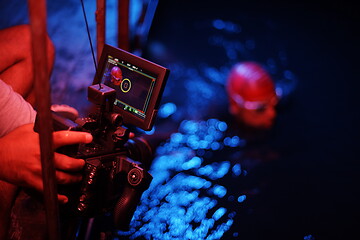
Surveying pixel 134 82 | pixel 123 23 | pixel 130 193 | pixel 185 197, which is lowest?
pixel 185 197

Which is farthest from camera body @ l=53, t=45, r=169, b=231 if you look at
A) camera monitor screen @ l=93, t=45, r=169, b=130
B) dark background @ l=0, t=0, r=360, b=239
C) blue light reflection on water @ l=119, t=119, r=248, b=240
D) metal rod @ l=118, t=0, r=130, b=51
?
metal rod @ l=118, t=0, r=130, b=51

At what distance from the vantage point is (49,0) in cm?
245

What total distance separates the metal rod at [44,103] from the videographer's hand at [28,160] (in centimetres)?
24

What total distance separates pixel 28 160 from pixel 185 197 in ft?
3.42

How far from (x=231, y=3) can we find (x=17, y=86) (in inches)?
108

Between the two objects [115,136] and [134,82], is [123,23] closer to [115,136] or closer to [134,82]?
[134,82]

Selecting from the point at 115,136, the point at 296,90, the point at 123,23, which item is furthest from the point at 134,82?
the point at 296,90

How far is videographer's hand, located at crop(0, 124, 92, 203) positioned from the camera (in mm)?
903

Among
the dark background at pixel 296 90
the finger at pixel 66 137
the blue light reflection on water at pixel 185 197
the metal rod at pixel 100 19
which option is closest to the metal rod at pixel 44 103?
the finger at pixel 66 137

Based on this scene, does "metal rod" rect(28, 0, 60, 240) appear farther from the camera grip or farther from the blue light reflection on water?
the blue light reflection on water

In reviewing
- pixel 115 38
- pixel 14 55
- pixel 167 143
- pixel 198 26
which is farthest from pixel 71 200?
pixel 198 26

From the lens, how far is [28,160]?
35.7 inches

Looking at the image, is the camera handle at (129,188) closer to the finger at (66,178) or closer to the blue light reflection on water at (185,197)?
the finger at (66,178)

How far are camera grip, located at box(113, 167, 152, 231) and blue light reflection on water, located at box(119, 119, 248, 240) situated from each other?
0.55 metres
